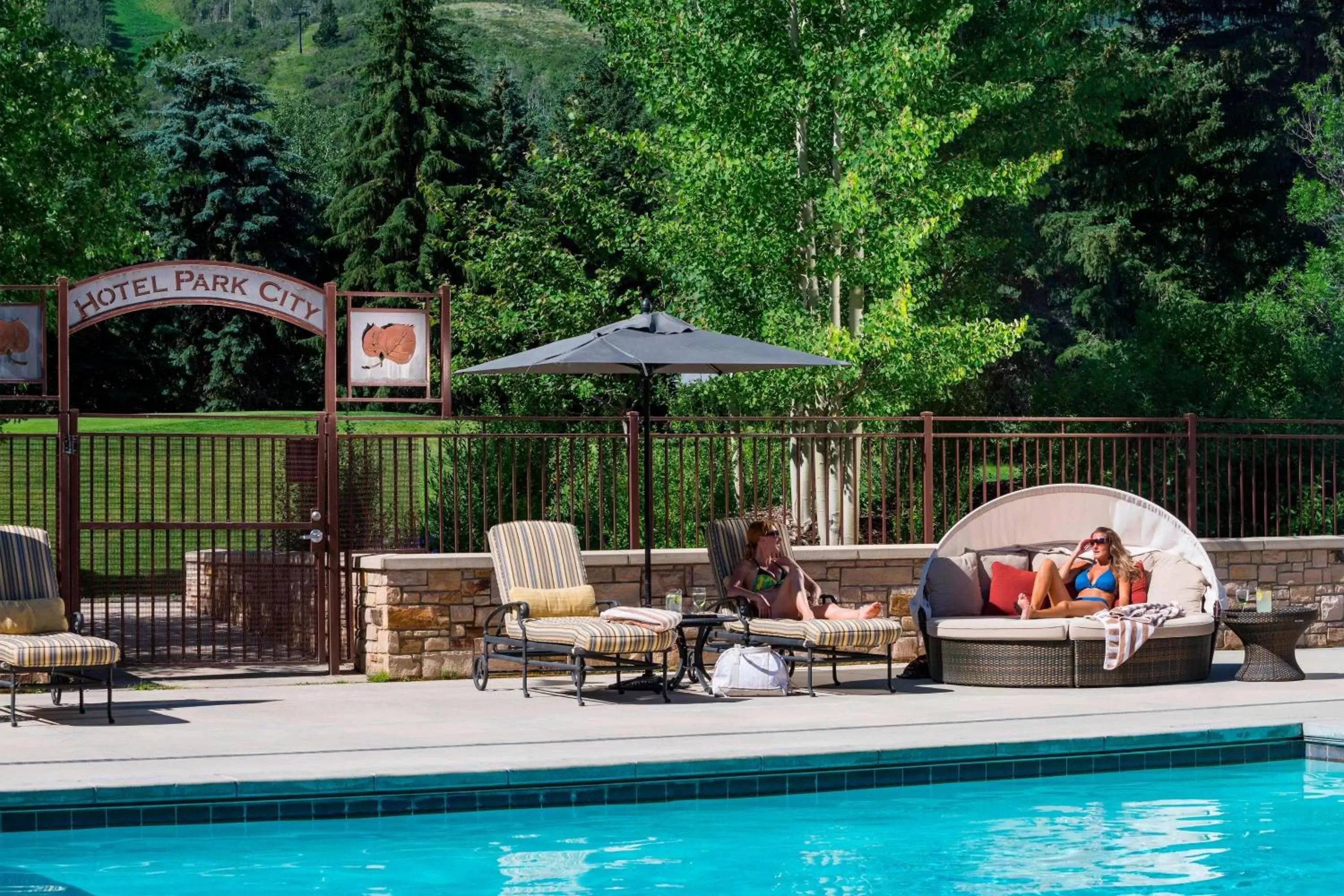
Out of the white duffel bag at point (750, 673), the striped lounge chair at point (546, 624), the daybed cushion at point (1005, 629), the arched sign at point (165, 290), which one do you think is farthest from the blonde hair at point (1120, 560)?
the arched sign at point (165, 290)

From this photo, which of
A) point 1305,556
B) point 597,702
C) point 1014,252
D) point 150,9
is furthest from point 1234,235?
point 150,9

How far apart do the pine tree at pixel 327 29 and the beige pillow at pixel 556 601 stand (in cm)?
15772

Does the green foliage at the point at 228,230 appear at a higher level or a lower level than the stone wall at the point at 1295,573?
higher

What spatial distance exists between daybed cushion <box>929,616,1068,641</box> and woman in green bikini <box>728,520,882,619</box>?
558mm

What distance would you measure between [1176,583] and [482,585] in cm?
503

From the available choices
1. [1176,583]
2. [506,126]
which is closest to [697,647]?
[1176,583]

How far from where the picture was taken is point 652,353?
38.4 feet

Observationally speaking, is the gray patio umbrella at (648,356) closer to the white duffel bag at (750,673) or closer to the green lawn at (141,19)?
the white duffel bag at (750,673)

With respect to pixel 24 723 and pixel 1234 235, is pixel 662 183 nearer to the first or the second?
pixel 24 723

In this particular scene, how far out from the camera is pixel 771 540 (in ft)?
38.9

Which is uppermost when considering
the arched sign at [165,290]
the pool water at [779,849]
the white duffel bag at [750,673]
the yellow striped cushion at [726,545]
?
the arched sign at [165,290]

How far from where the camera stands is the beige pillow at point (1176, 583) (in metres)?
12.1

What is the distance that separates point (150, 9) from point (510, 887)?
199 m

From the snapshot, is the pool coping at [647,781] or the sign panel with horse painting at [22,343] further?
the sign panel with horse painting at [22,343]
